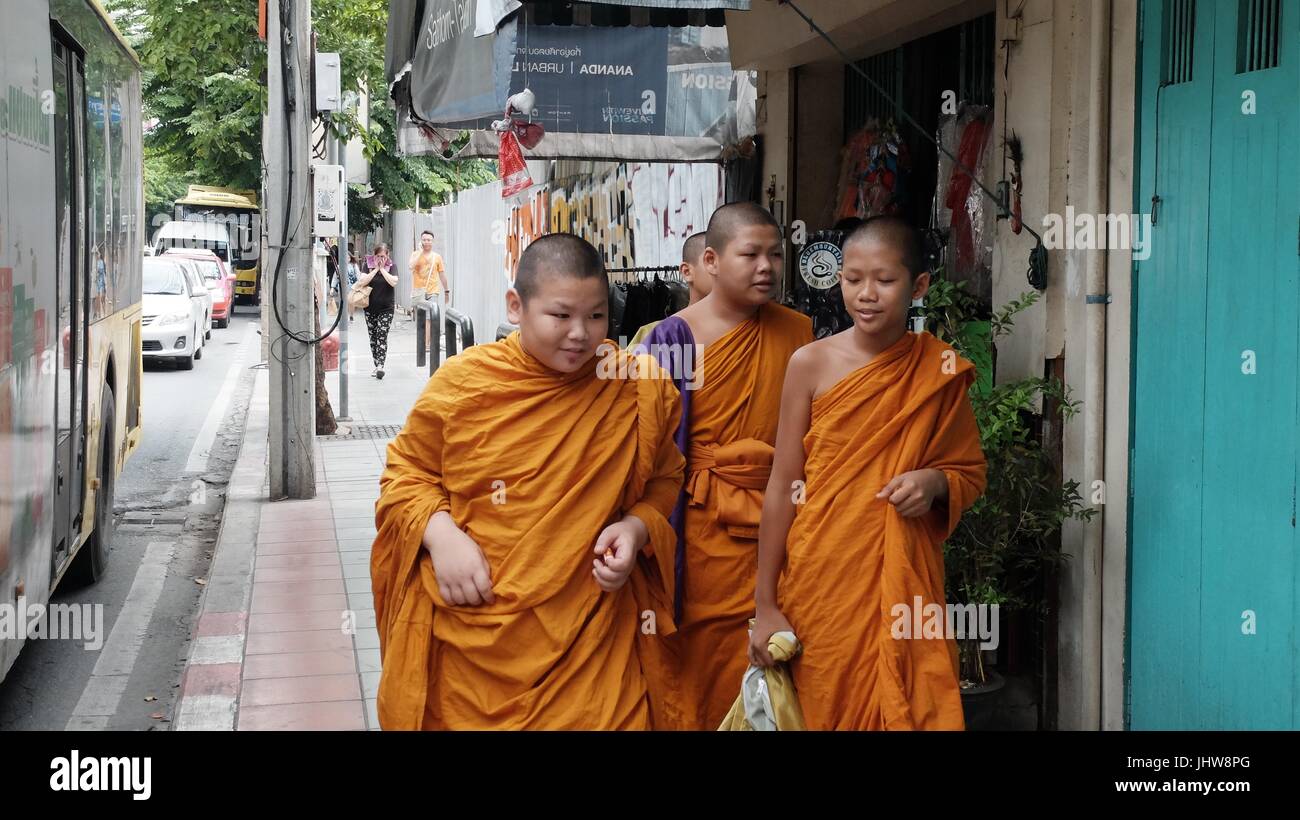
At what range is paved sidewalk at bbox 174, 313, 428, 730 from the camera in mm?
5430

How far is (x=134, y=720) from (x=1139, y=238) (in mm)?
4339

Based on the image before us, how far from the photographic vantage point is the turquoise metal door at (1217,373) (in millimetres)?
3662

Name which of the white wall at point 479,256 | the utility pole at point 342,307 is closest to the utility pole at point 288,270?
the utility pole at point 342,307

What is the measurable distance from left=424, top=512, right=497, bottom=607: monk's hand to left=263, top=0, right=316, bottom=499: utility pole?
690cm

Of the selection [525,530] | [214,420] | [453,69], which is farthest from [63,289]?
[214,420]

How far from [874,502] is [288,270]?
713 centimetres

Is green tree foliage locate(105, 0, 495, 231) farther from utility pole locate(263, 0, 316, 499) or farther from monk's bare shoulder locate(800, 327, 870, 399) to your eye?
monk's bare shoulder locate(800, 327, 870, 399)

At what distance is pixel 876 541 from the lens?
11.5 feet

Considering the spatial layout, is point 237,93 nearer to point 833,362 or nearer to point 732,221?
point 732,221

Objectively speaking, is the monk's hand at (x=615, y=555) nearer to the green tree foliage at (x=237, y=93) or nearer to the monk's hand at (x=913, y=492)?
the monk's hand at (x=913, y=492)

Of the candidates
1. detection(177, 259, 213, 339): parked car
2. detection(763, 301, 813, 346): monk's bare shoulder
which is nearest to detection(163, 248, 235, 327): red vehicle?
detection(177, 259, 213, 339): parked car

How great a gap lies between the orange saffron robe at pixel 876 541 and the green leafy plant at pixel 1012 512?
100cm

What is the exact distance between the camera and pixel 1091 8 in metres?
4.60
